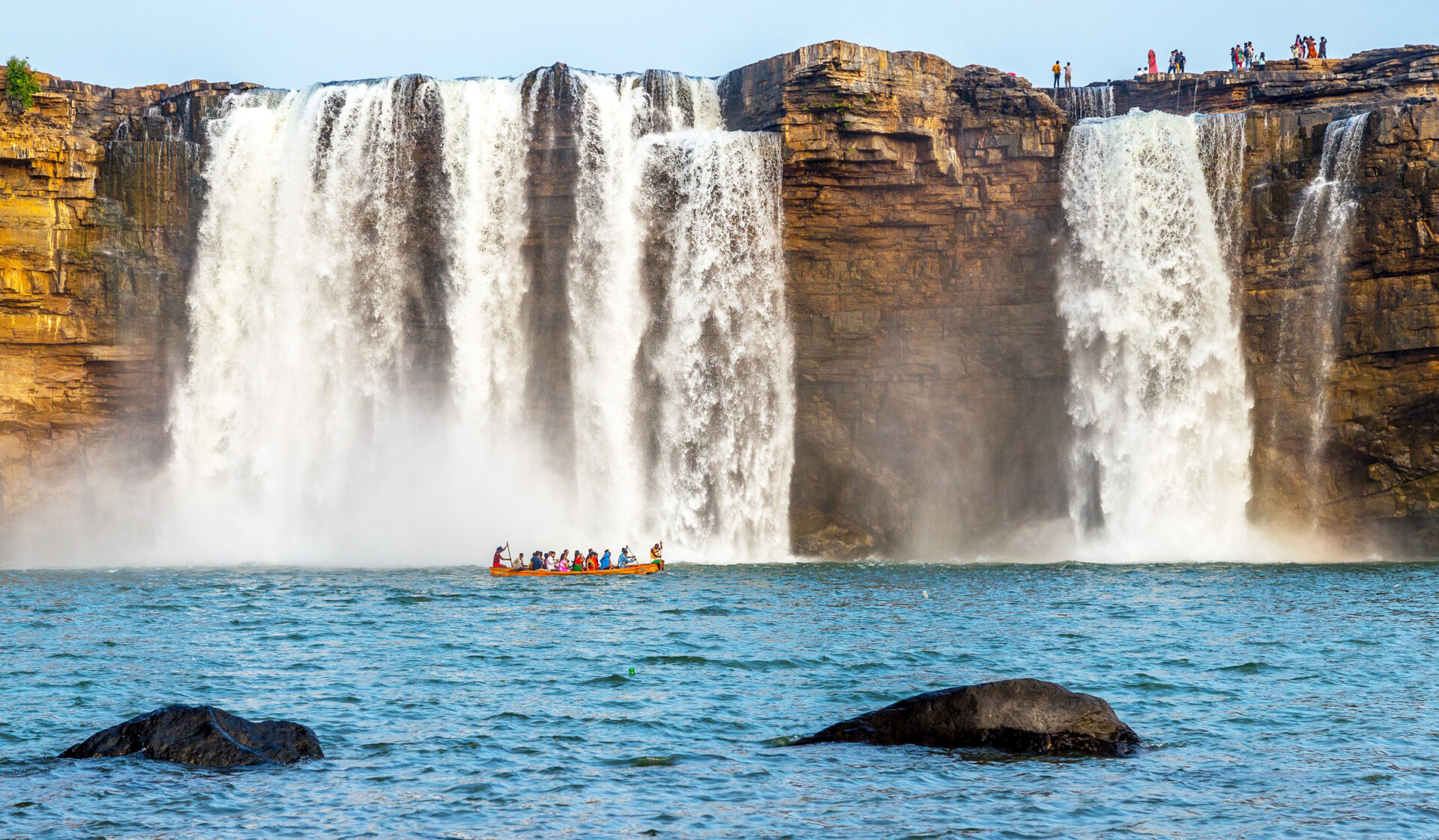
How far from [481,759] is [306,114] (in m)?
36.2

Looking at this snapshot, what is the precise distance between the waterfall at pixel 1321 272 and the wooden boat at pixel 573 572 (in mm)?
21267

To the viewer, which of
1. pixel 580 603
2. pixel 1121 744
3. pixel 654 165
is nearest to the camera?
pixel 1121 744

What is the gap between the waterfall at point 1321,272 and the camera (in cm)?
4141

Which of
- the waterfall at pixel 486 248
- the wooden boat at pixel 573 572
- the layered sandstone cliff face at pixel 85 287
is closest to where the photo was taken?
the wooden boat at pixel 573 572

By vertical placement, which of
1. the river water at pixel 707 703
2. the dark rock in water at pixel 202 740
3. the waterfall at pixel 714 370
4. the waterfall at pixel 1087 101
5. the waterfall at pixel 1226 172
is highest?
the waterfall at pixel 1087 101

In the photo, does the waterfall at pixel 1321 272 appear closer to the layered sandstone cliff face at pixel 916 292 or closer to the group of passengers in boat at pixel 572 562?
the layered sandstone cliff face at pixel 916 292

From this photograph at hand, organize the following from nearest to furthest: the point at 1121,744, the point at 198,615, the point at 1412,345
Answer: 1. the point at 1121,744
2. the point at 198,615
3. the point at 1412,345

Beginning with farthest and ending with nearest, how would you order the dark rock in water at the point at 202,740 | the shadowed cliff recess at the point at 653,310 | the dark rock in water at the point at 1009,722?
the shadowed cliff recess at the point at 653,310 → the dark rock in water at the point at 1009,722 → the dark rock in water at the point at 202,740

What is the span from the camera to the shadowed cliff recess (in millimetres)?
43500

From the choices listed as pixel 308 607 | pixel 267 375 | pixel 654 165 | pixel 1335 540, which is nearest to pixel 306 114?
pixel 267 375

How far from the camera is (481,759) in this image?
14891mm

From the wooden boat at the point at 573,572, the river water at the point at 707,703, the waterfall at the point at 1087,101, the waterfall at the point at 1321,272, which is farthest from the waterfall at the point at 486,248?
the waterfall at the point at 1321,272

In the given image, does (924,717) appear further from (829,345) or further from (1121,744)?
(829,345)

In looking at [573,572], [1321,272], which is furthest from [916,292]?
[573,572]
